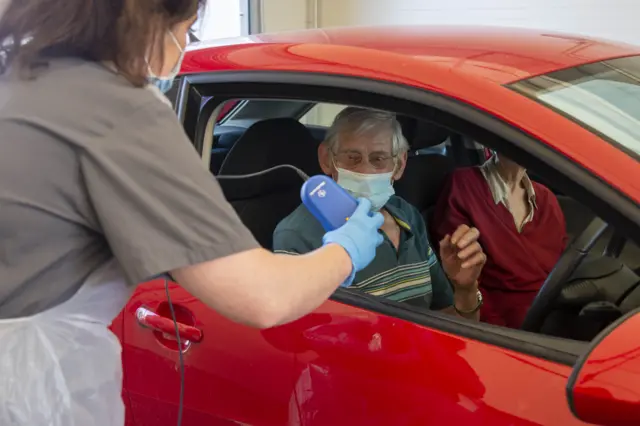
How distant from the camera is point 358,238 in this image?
3.56ft

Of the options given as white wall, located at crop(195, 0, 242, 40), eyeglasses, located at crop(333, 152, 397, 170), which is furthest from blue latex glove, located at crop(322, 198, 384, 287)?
white wall, located at crop(195, 0, 242, 40)

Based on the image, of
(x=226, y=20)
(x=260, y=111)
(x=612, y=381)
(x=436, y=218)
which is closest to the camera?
(x=612, y=381)

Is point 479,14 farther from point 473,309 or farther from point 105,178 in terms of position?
point 105,178

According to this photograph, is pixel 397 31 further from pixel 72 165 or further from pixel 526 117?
pixel 72 165

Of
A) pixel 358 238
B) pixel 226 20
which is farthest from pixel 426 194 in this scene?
pixel 226 20

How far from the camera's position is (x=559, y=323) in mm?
1287

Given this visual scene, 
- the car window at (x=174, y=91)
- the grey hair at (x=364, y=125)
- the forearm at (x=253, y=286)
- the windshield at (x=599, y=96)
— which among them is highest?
the windshield at (x=599, y=96)

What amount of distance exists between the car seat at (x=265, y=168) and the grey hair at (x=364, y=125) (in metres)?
0.17

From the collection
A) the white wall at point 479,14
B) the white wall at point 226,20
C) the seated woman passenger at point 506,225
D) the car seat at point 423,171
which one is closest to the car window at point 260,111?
the car seat at point 423,171

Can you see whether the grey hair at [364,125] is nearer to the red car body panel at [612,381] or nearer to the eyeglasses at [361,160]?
the eyeglasses at [361,160]

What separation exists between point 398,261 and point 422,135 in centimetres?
60

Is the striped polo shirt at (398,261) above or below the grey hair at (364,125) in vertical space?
below

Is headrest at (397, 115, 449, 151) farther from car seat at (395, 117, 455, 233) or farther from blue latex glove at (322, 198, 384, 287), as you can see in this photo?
blue latex glove at (322, 198, 384, 287)

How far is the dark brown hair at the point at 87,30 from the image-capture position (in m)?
0.88
